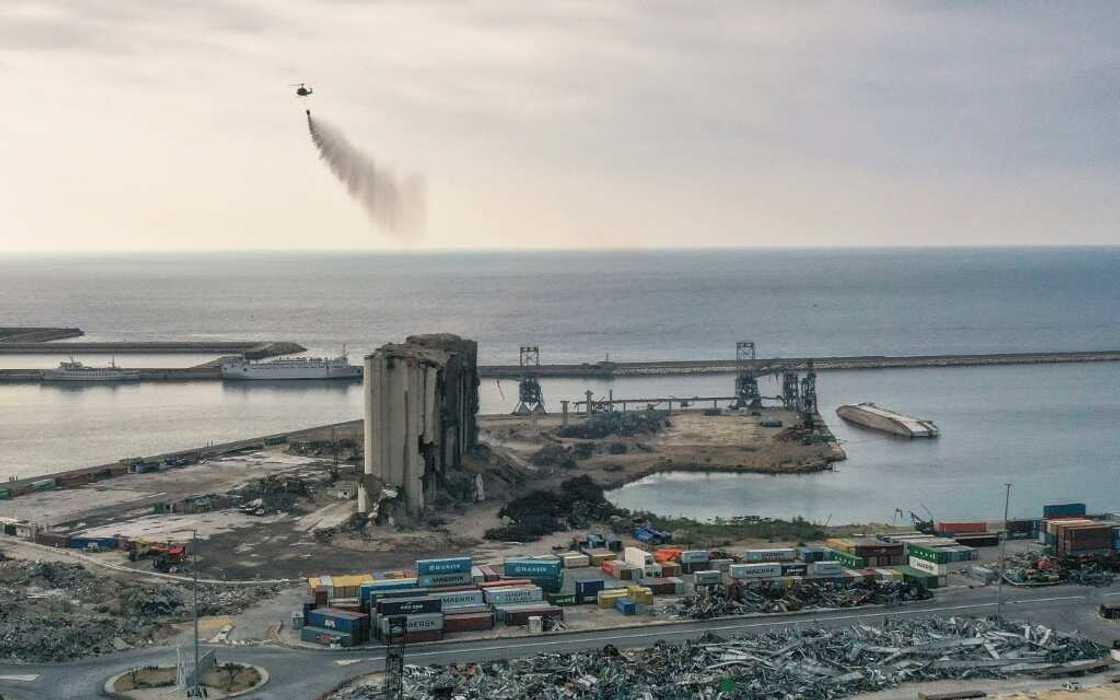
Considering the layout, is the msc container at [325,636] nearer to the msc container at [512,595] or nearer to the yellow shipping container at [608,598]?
the msc container at [512,595]

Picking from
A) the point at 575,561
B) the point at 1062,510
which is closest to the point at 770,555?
the point at 575,561

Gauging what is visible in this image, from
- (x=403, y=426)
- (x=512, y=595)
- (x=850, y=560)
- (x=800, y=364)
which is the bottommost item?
(x=512, y=595)

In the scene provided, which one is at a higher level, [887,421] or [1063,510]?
[887,421]

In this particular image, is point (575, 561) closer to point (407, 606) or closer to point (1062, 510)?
point (407, 606)

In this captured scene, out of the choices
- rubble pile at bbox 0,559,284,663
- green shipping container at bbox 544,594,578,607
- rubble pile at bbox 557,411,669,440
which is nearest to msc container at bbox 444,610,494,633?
green shipping container at bbox 544,594,578,607

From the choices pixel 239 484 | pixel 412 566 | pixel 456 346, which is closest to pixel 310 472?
pixel 239 484

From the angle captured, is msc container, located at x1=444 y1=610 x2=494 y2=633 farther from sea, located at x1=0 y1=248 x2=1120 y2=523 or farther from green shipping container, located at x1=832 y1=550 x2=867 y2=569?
sea, located at x1=0 y1=248 x2=1120 y2=523
